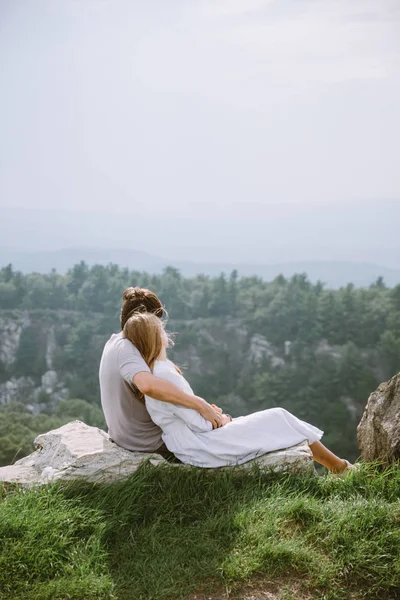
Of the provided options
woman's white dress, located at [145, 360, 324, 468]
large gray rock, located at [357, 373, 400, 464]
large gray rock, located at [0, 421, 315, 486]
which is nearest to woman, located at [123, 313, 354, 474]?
woman's white dress, located at [145, 360, 324, 468]

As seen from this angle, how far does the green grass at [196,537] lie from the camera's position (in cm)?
334

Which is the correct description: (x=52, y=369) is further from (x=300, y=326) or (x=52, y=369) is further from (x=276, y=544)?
(x=276, y=544)

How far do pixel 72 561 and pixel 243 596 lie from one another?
2.97 ft

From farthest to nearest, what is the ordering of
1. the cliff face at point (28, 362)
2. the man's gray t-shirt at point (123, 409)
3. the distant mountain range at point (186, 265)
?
the distant mountain range at point (186, 265)
the cliff face at point (28, 362)
the man's gray t-shirt at point (123, 409)

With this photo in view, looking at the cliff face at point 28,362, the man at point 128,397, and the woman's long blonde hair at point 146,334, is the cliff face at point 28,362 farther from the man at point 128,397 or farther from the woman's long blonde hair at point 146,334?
the woman's long blonde hair at point 146,334

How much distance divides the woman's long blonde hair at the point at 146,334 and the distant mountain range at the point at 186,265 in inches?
5056

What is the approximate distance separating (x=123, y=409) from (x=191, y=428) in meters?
0.49

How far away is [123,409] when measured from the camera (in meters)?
4.55

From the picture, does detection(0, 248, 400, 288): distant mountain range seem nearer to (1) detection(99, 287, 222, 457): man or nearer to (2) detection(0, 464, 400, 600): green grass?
(1) detection(99, 287, 222, 457): man

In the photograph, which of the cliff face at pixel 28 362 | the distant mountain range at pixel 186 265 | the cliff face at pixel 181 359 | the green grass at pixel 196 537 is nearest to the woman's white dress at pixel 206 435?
the green grass at pixel 196 537

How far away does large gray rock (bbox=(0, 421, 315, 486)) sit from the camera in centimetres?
424

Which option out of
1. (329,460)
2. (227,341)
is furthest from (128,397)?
(227,341)

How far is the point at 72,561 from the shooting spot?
3.46m

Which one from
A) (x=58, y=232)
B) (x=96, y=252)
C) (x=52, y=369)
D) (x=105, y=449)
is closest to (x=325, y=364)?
(x=52, y=369)
